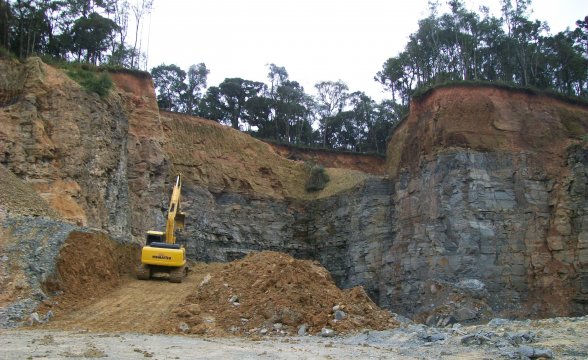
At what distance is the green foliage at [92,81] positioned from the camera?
25688mm

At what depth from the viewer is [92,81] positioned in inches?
1015

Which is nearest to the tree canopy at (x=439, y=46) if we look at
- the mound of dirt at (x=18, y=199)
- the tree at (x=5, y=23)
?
the tree at (x=5, y=23)

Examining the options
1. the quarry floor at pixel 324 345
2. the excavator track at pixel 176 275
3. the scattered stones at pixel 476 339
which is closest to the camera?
the quarry floor at pixel 324 345

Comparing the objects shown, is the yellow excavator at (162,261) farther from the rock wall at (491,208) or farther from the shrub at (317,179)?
the shrub at (317,179)

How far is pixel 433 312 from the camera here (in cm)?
2241

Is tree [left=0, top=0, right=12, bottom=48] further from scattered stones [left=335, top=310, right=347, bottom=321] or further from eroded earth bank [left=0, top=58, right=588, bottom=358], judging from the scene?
scattered stones [left=335, top=310, right=347, bottom=321]

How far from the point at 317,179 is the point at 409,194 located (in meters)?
9.57

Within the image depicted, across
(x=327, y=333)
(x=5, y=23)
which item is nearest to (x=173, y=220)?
(x=327, y=333)

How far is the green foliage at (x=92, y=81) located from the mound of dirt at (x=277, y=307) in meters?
13.0

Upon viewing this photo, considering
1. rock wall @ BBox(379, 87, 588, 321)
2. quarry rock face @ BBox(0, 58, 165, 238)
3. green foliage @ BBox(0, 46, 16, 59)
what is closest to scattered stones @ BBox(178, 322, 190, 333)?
quarry rock face @ BBox(0, 58, 165, 238)

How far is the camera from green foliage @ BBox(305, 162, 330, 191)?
35625 millimetres

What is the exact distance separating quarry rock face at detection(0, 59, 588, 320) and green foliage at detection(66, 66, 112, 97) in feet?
1.63

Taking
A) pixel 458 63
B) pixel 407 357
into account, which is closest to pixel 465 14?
pixel 458 63

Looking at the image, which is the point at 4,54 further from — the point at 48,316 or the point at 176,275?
the point at 48,316
